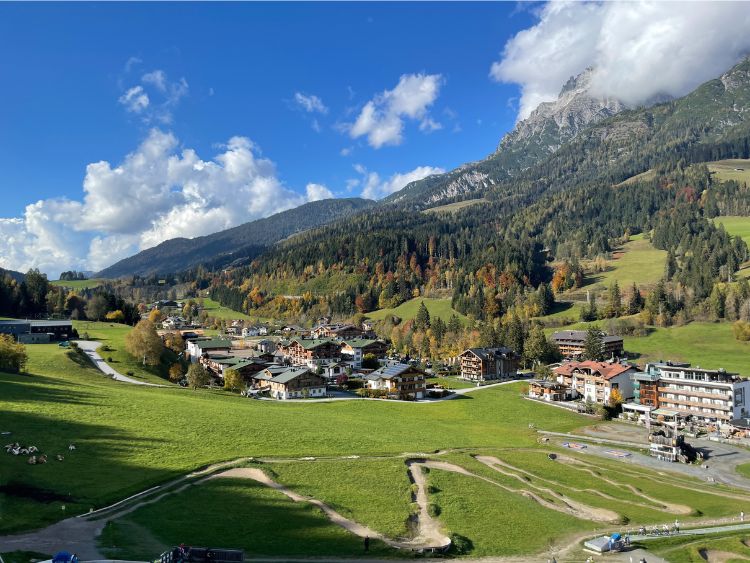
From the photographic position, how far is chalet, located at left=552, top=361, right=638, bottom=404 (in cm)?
11881

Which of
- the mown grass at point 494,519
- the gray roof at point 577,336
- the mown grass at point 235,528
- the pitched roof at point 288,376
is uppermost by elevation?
the gray roof at point 577,336

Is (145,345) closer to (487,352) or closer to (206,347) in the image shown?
(206,347)

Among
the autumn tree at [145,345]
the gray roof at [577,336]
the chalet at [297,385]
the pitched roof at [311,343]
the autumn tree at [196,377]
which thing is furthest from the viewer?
the gray roof at [577,336]

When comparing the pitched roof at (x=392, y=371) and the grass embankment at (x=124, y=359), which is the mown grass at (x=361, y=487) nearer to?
the pitched roof at (x=392, y=371)

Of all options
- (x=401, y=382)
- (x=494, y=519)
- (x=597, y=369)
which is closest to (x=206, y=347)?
(x=401, y=382)

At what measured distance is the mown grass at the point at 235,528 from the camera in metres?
34.0

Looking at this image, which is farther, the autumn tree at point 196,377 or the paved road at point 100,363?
the autumn tree at point 196,377

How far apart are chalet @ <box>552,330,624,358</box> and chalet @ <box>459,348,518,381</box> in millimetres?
21989

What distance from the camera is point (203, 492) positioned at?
4391 centimetres

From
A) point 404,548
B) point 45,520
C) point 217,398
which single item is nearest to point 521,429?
point 217,398

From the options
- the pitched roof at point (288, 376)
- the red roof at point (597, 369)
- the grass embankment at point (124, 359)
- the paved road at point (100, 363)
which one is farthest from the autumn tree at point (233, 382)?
the red roof at point (597, 369)

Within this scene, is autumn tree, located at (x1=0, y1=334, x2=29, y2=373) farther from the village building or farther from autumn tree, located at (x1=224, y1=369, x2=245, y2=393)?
the village building

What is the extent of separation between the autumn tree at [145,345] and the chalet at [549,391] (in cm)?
9177

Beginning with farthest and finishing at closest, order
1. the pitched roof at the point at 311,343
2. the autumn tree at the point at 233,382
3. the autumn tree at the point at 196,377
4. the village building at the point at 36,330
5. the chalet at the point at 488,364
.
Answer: the pitched roof at the point at 311,343
the chalet at the point at 488,364
the village building at the point at 36,330
the autumn tree at the point at 233,382
the autumn tree at the point at 196,377
